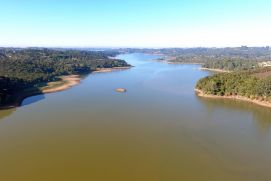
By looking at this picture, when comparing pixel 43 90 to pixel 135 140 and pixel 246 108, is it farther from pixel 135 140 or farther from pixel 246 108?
pixel 246 108

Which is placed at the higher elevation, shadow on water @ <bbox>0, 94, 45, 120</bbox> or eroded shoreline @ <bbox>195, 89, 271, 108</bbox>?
eroded shoreline @ <bbox>195, 89, 271, 108</bbox>

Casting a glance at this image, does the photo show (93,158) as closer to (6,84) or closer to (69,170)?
(69,170)

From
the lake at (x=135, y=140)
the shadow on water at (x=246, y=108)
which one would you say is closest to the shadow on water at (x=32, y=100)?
the lake at (x=135, y=140)

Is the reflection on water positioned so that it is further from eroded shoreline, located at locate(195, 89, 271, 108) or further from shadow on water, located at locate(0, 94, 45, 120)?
eroded shoreline, located at locate(195, 89, 271, 108)

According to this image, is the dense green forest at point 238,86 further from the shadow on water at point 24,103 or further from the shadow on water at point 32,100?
the shadow on water at point 24,103

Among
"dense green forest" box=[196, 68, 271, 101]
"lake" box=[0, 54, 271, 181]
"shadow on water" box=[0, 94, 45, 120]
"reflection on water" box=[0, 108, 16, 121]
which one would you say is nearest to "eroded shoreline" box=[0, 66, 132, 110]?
"shadow on water" box=[0, 94, 45, 120]

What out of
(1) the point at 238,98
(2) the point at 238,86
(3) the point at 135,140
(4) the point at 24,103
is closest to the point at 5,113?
(4) the point at 24,103
